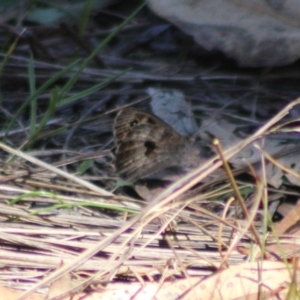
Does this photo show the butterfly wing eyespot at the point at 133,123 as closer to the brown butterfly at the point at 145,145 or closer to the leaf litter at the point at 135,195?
the brown butterfly at the point at 145,145

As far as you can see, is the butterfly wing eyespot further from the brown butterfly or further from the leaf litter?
the leaf litter

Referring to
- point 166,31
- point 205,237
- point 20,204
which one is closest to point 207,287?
point 205,237

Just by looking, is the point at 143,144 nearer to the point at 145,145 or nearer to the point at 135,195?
the point at 145,145

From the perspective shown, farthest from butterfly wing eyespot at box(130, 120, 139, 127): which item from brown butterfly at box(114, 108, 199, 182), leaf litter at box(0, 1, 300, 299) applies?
leaf litter at box(0, 1, 300, 299)

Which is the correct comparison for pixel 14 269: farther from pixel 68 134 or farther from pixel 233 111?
pixel 233 111

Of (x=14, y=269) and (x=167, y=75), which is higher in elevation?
(x=167, y=75)

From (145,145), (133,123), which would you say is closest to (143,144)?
(145,145)

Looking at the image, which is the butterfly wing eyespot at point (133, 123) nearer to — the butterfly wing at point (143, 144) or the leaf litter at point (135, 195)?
the butterfly wing at point (143, 144)

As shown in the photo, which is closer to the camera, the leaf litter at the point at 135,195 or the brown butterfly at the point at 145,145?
the leaf litter at the point at 135,195

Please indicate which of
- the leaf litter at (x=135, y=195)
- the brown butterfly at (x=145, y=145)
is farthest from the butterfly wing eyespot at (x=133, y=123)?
the leaf litter at (x=135, y=195)
